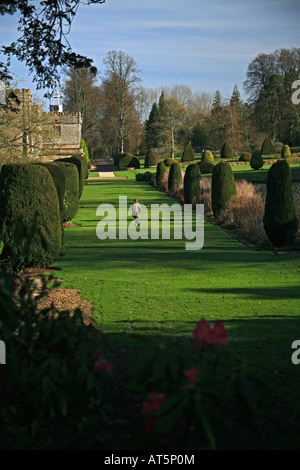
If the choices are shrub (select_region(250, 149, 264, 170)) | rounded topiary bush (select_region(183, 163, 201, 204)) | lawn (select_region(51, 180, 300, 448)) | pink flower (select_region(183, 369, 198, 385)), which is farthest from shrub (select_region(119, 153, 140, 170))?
pink flower (select_region(183, 369, 198, 385))

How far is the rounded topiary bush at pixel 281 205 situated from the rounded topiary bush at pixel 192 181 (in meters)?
12.5

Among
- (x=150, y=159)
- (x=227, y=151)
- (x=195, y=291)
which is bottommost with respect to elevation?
(x=195, y=291)

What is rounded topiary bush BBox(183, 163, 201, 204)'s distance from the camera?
26.8m

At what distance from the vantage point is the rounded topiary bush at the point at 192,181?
26.8 metres

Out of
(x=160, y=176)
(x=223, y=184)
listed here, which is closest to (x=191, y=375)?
(x=223, y=184)

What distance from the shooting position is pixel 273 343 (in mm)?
6395

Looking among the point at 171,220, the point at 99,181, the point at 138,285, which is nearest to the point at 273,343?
the point at 138,285

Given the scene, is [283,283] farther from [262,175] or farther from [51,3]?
[262,175]

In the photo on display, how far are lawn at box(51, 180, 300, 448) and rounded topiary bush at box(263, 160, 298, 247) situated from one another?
816mm

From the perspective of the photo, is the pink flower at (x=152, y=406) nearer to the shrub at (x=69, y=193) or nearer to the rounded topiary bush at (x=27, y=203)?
the rounded topiary bush at (x=27, y=203)

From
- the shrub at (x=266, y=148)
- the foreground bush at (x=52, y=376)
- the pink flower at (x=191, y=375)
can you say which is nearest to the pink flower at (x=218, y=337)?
the pink flower at (x=191, y=375)

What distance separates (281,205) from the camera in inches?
562

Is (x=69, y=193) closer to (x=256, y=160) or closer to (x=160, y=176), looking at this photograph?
(x=160, y=176)

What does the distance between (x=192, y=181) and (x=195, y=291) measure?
58.8 ft
